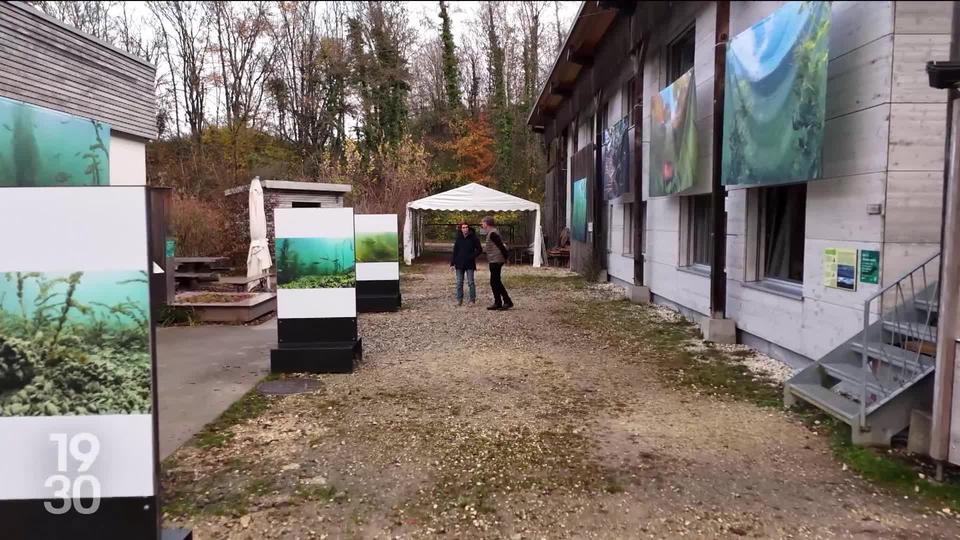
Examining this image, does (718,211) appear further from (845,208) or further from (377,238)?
(377,238)

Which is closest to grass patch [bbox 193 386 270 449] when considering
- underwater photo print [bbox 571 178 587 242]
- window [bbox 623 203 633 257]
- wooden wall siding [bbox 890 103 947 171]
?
wooden wall siding [bbox 890 103 947 171]

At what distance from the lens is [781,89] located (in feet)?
7.54

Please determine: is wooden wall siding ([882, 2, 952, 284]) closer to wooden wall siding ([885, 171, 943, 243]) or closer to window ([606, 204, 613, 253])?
wooden wall siding ([885, 171, 943, 243])

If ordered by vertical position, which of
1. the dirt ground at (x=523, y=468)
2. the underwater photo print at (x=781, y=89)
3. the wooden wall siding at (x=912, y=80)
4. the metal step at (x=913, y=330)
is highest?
the wooden wall siding at (x=912, y=80)

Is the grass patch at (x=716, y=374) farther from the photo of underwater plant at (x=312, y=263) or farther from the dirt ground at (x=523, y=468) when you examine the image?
the photo of underwater plant at (x=312, y=263)

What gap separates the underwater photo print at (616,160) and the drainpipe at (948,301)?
364 inches

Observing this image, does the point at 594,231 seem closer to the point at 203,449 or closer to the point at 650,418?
the point at 650,418

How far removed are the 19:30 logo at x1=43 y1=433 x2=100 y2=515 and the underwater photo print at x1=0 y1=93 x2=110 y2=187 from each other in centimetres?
502

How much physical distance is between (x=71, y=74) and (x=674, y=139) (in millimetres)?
9262

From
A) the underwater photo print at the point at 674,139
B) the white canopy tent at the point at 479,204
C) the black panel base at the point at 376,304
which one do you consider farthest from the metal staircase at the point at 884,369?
the white canopy tent at the point at 479,204

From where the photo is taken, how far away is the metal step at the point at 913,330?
437cm

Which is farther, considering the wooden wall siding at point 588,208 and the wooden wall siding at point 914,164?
the wooden wall siding at point 588,208

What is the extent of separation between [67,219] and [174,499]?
194cm

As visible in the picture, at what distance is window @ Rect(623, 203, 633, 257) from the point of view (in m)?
14.5
